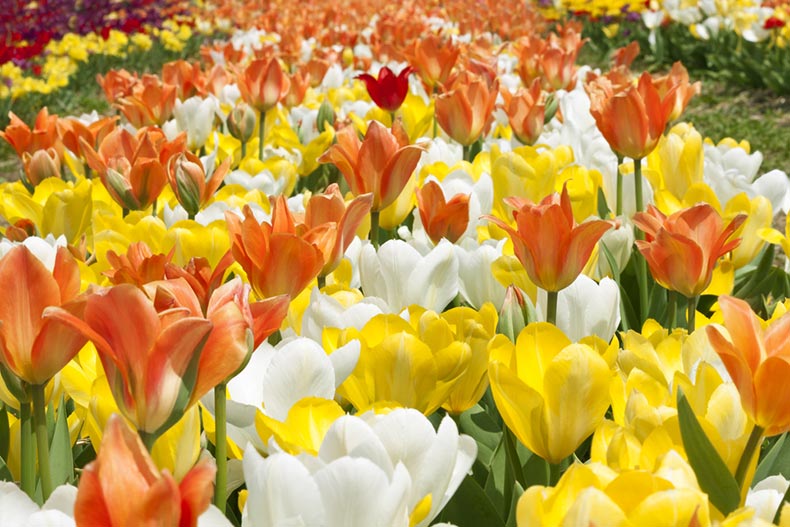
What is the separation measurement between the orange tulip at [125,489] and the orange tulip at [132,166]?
1.27 m

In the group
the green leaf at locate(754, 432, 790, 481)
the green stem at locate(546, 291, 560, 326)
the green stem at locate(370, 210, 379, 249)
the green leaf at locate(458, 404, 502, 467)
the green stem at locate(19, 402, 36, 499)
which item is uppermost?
the green stem at locate(19, 402, 36, 499)

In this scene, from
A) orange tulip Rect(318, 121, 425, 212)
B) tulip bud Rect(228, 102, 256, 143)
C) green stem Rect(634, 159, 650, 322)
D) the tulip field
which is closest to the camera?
the tulip field

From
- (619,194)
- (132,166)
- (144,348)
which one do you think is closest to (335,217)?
(144,348)

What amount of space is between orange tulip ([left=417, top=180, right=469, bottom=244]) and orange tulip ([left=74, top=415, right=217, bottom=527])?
105 centimetres

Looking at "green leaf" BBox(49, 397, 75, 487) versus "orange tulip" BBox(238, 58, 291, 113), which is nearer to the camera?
"green leaf" BBox(49, 397, 75, 487)

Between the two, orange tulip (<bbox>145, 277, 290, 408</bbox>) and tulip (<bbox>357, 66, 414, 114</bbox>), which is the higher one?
orange tulip (<bbox>145, 277, 290, 408</bbox>)

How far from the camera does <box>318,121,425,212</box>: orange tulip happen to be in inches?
63.7

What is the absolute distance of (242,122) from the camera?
9.23 feet

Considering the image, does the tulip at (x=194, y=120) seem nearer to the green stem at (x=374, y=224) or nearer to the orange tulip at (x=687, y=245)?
the green stem at (x=374, y=224)

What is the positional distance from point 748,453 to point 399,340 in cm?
37

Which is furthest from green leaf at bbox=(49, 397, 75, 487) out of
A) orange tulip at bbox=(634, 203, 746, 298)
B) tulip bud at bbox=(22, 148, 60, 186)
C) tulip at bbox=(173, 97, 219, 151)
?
tulip at bbox=(173, 97, 219, 151)

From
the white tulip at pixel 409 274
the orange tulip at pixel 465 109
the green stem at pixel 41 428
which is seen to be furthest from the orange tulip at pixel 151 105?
the green stem at pixel 41 428

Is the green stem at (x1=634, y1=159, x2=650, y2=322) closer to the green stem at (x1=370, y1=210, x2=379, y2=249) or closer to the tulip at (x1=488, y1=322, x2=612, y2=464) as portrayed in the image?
the green stem at (x1=370, y1=210, x2=379, y2=249)

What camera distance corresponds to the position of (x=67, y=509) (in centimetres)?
79
